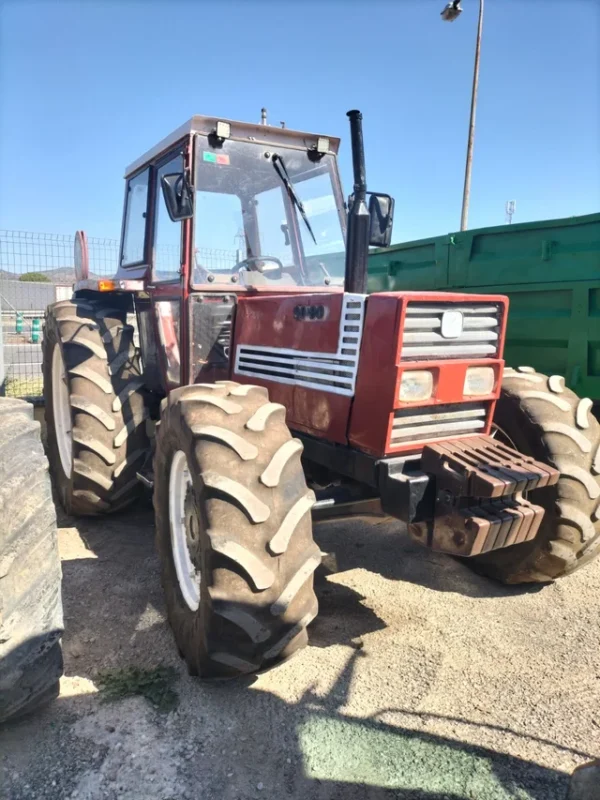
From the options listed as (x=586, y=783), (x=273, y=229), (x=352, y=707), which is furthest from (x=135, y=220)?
(x=586, y=783)

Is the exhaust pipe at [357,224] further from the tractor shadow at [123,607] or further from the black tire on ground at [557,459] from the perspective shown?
the tractor shadow at [123,607]

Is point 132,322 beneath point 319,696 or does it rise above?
above

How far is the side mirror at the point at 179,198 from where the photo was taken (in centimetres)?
326

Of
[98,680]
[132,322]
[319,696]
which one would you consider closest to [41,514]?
[98,680]

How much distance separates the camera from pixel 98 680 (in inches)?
109

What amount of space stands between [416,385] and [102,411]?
7.35 ft

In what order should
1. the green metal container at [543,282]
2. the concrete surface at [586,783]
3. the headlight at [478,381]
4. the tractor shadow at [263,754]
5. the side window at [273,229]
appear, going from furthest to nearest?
the green metal container at [543,282]
the side window at [273,229]
the headlight at [478,381]
the tractor shadow at [263,754]
the concrete surface at [586,783]

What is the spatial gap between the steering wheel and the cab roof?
→ 2.26ft

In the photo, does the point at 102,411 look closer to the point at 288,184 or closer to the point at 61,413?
the point at 61,413

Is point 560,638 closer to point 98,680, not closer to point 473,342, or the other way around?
point 473,342

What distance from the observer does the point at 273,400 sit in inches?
138

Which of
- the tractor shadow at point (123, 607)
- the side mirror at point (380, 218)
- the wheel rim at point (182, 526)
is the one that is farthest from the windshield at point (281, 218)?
the tractor shadow at point (123, 607)

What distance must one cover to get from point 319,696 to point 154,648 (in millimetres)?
845

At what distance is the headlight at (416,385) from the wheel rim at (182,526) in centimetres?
106
